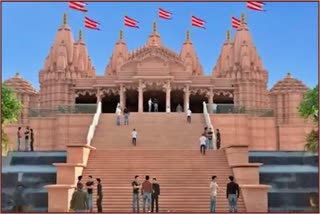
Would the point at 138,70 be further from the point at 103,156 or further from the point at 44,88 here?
the point at 103,156

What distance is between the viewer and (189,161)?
25.0 metres

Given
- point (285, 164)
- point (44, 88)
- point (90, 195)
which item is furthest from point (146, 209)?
point (44, 88)

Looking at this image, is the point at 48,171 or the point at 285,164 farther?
the point at 285,164

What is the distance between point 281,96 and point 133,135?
32.8 meters

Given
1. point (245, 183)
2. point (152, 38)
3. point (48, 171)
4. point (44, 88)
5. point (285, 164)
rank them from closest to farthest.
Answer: point (245, 183) → point (48, 171) → point (285, 164) → point (44, 88) → point (152, 38)

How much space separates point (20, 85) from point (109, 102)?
1113 cm

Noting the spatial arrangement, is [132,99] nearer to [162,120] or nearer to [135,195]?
[162,120]

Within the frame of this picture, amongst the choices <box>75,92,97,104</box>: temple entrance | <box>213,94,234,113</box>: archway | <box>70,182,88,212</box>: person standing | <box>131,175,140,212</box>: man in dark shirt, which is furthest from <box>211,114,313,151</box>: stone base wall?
<box>70,182,88,212</box>: person standing

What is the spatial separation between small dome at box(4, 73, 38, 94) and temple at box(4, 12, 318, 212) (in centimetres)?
14

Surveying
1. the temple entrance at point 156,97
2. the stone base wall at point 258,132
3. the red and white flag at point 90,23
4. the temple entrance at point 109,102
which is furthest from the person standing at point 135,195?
the red and white flag at point 90,23

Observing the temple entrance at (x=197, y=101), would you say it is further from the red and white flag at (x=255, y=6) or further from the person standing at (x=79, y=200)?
the person standing at (x=79, y=200)

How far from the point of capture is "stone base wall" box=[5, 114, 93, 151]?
42.3m

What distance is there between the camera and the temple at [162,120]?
22266 millimetres

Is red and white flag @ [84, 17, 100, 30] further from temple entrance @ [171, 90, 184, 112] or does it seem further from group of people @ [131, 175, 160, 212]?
group of people @ [131, 175, 160, 212]
